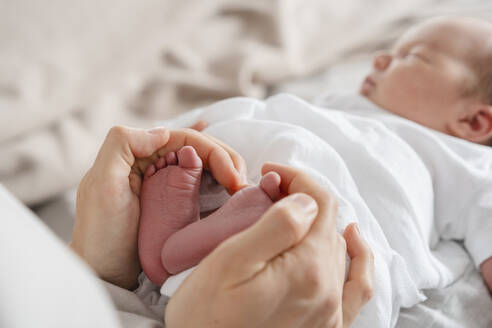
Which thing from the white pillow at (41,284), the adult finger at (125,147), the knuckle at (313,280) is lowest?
the knuckle at (313,280)

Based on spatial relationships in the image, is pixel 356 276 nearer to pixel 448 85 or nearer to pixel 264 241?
pixel 264 241

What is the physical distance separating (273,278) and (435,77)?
68cm

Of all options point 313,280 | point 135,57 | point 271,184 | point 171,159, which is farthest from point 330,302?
point 135,57

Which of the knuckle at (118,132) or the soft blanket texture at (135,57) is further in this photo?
the soft blanket texture at (135,57)

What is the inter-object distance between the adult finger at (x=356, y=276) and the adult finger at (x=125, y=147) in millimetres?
272

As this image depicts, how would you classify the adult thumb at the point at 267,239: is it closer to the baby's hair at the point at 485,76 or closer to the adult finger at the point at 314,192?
the adult finger at the point at 314,192

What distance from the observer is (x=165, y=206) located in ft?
2.00

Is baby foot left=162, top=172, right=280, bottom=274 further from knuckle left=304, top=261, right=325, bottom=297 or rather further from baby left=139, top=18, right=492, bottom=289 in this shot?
baby left=139, top=18, right=492, bottom=289

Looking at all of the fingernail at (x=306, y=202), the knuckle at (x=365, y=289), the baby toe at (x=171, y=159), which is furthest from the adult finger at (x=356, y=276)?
the baby toe at (x=171, y=159)

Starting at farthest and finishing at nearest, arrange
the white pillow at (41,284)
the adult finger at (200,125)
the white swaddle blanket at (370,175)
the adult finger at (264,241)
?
the adult finger at (200,125)
the white swaddle blanket at (370,175)
the adult finger at (264,241)
the white pillow at (41,284)

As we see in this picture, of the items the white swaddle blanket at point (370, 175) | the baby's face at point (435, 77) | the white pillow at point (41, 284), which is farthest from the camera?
the baby's face at point (435, 77)

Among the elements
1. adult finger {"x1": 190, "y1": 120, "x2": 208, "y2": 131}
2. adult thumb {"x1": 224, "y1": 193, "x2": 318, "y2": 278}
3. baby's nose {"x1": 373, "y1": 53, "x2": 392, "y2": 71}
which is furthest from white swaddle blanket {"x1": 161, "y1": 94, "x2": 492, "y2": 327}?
baby's nose {"x1": 373, "y1": 53, "x2": 392, "y2": 71}

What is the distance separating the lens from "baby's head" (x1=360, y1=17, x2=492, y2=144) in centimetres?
99

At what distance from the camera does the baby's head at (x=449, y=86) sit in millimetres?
988
